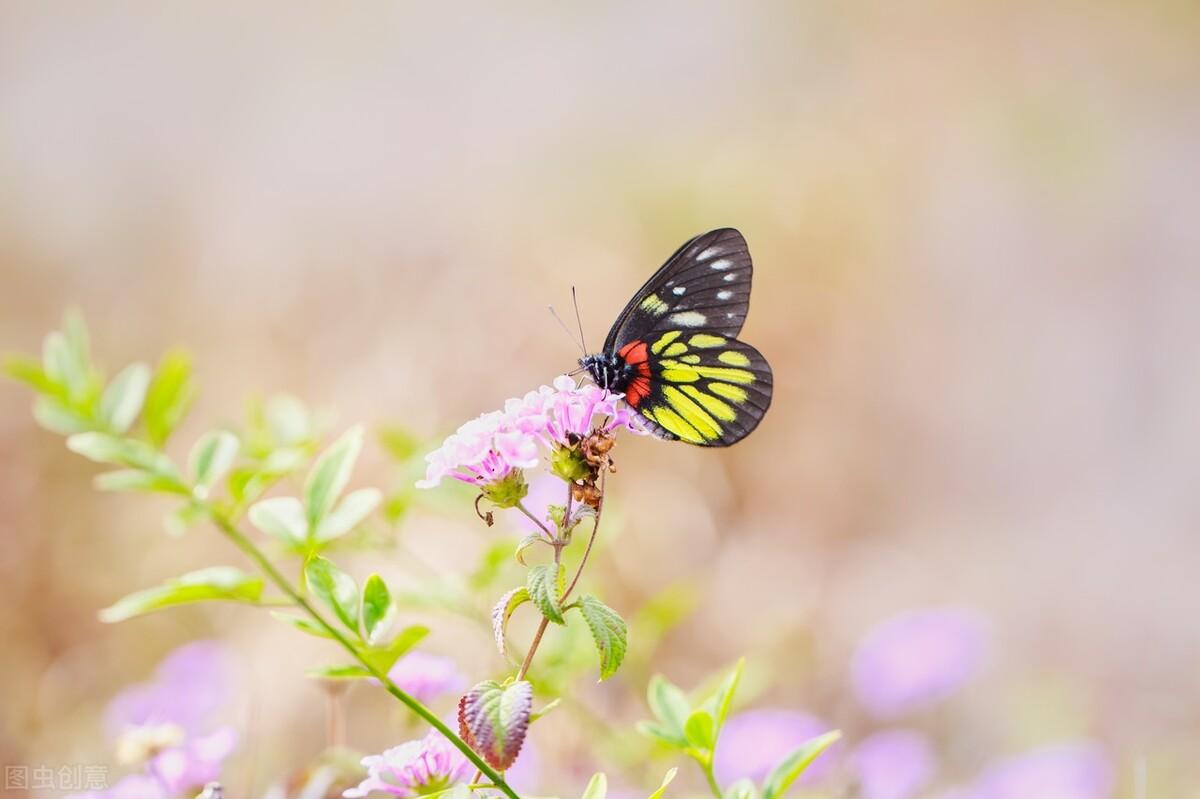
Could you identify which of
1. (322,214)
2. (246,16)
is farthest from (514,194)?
(246,16)

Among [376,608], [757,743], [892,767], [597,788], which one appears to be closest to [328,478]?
[376,608]

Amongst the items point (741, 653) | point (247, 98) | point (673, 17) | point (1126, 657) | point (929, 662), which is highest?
point (673, 17)

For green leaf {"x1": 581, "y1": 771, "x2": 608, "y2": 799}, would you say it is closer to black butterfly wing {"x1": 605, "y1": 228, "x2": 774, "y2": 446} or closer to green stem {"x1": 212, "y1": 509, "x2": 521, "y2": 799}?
green stem {"x1": 212, "y1": 509, "x2": 521, "y2": 799}

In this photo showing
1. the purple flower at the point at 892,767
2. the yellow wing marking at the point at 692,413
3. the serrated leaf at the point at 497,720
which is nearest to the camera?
the serrated leaf at the point at 497,720

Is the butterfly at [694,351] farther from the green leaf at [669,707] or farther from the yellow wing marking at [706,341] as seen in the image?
the green leaf at [669,707]

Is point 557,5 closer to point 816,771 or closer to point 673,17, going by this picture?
point 673,17

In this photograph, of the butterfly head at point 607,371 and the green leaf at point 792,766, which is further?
the butterfly head at point 607,371

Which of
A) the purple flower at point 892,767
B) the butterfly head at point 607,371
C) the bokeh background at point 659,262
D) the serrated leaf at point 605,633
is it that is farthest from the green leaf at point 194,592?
the purple flower at point 892,767
